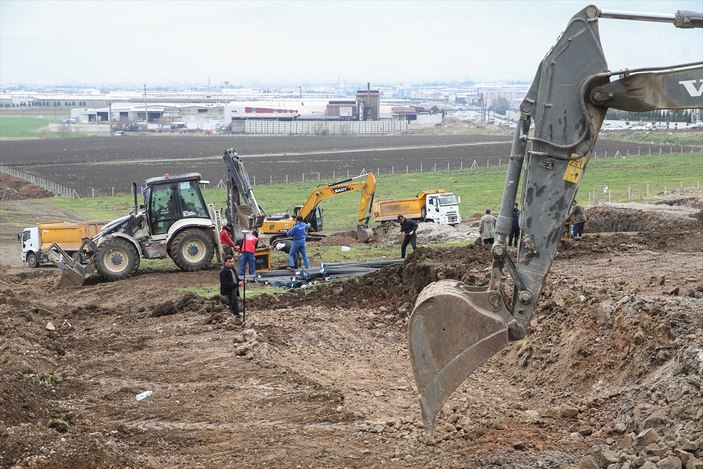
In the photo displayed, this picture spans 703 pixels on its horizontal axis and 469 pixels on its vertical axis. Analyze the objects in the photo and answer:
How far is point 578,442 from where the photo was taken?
10.7m

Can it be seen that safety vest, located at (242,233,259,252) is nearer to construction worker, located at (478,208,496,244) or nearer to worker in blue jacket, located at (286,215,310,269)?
worker in blue jacket, located at (286,215,310,269)

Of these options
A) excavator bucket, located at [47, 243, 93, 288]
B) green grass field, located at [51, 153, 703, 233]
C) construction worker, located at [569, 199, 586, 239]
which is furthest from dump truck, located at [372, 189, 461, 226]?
excavator bucket, located at [47, 243, 93, 288]

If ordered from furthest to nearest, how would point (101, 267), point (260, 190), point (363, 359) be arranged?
point (260, 190) < point (101, 267) < point (363, 359)

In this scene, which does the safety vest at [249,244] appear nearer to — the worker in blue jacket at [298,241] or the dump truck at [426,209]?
the worker in blue jacket at [298,241]

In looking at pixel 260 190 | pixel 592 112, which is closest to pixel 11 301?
pixel 592 112

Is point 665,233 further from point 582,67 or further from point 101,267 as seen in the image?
point 582,67

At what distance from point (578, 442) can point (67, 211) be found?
132 ft

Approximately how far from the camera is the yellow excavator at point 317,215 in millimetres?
32625

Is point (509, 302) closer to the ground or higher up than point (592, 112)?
closer to the ground

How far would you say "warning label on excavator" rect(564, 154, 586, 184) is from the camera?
959 centimetres

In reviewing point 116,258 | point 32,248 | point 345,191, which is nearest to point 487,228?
point 345,191

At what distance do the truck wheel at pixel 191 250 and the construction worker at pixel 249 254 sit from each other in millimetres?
2157

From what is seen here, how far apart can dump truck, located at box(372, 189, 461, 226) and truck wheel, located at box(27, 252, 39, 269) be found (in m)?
12.3

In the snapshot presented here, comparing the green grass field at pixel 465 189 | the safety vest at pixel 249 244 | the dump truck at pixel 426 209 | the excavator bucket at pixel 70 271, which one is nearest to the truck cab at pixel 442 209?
the dump truck at pixel 426 209
